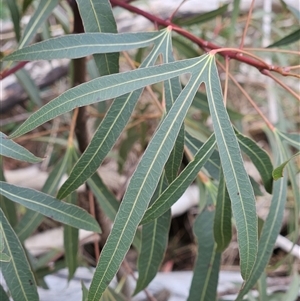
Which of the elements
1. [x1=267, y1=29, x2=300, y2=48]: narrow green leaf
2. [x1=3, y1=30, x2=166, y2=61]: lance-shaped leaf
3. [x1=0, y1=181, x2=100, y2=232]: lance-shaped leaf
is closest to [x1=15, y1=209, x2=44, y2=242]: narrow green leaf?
[x1=0, y1=181, x2=100, y2=232]: lance-shaped leaf

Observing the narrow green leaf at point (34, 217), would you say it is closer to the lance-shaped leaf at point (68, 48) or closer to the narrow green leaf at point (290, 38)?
the lance-shaped leaf at point (68, 48)

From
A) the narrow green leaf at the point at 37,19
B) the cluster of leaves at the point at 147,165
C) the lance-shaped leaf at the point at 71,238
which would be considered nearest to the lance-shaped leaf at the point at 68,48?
the cluster of leaves at the point at 147,165

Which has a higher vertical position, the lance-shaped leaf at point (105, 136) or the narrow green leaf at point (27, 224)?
the lance-shaped leaf at point (105, 136)

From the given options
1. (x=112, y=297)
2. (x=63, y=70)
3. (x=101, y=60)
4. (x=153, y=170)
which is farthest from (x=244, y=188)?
(x=63, y=70)

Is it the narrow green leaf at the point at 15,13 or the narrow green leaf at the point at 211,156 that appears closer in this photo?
the narrow green leaf at the point at 211,156

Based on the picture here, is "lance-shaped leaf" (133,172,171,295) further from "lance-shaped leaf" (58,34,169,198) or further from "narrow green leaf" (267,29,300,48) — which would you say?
"narrow green leaf" (267,29,300,48)

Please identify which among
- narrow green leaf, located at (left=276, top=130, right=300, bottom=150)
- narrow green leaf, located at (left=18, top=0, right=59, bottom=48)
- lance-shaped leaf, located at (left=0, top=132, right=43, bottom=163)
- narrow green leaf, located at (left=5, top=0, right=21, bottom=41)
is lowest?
lance-shaped leaf, located at (left=0, top=132, right=43, bottom=163)

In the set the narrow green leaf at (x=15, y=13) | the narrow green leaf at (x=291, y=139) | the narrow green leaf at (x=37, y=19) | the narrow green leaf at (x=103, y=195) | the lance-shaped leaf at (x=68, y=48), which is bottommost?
the narrow green leaf at (x=103, y=195)

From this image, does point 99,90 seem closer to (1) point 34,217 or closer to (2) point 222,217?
(2) point 222,217
